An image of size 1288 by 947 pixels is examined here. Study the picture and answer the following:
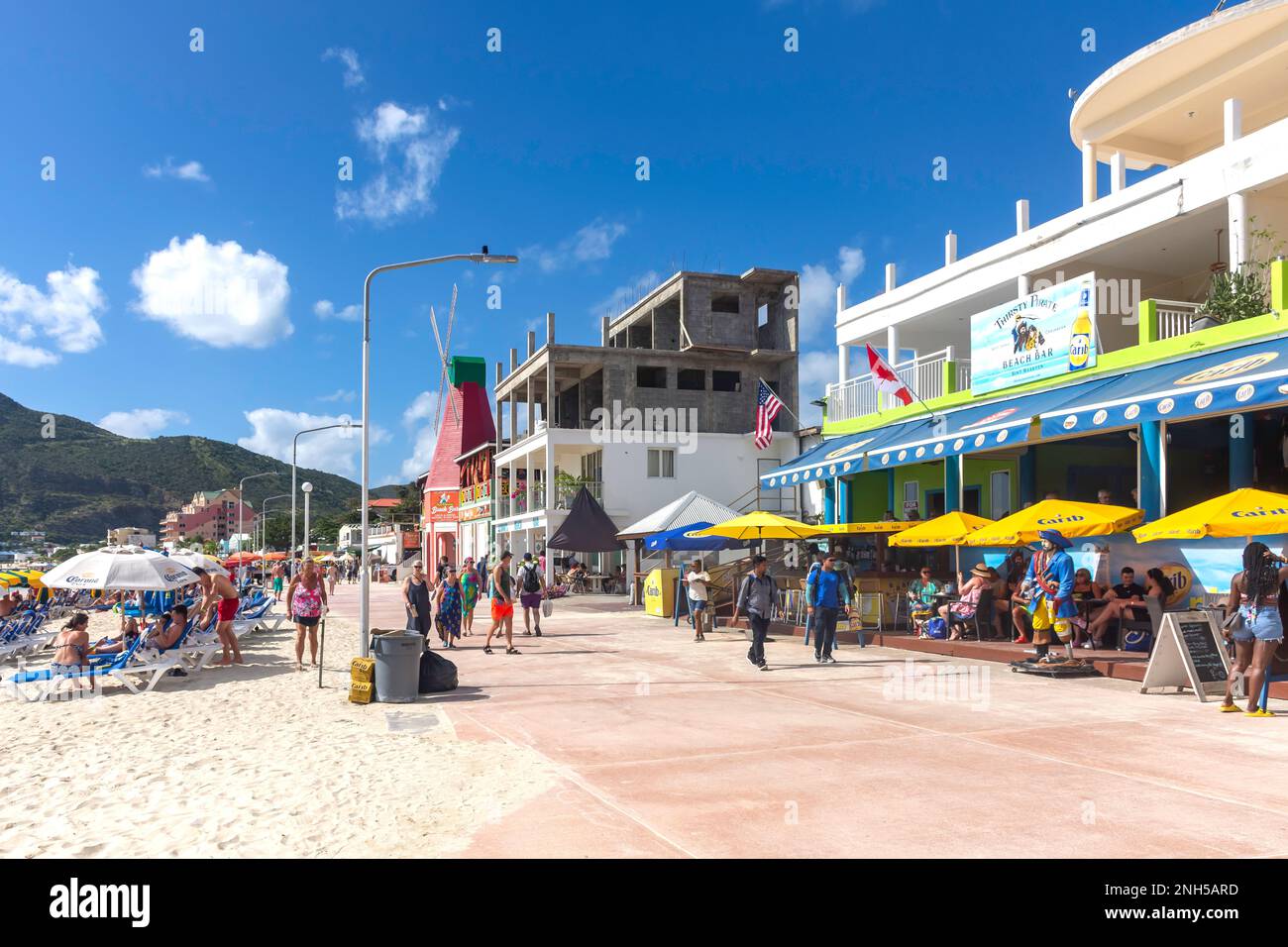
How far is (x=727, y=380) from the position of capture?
41.4 metres

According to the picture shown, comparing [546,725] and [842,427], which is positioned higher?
[842,427]

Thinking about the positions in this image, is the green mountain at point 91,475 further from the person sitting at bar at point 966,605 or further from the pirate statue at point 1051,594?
the pirate statue at point 1051,594

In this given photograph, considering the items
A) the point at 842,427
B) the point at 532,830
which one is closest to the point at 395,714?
the point at 532,830

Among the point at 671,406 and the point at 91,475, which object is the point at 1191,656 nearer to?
the point at 671,406

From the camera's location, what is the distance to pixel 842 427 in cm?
2581

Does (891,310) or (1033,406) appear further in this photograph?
(891,310)

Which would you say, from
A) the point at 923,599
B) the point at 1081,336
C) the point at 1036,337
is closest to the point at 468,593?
the point at 923,599

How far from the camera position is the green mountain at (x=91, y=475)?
133000 mm

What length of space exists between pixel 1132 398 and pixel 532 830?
12.2 metres

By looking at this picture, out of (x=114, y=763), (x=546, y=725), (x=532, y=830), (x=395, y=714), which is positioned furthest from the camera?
(x=395, y=714)

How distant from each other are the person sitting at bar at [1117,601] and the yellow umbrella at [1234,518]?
196cm

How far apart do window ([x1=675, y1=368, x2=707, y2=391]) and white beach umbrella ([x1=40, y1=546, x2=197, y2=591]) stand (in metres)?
28.6

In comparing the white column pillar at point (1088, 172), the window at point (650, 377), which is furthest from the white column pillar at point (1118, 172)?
the window at point (650, 377)
